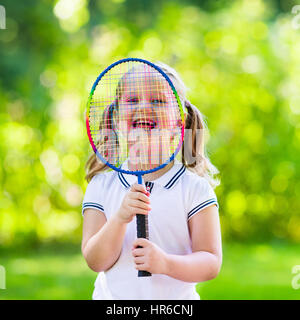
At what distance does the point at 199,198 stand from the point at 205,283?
2846mm

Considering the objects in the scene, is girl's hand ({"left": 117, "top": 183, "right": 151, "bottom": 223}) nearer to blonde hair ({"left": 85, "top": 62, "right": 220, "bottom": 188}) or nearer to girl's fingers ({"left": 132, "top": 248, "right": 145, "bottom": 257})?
girl's fingers ({"left": 132, "top": 248, "right": 145, "bottom": 257})

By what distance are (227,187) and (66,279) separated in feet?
7.02

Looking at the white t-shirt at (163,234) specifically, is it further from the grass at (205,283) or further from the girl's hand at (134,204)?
the grass at (205,283)

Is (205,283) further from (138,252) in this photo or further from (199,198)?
(138,252)

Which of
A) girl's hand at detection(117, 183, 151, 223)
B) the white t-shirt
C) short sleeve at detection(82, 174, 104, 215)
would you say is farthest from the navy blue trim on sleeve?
short sleeve at detection(82, 174, 104, 215)

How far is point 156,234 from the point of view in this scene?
1514 mm

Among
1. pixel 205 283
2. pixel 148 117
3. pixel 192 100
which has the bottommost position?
pixel 148 117

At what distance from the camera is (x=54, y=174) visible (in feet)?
18.6

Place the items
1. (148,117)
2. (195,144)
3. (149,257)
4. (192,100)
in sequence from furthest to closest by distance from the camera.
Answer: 1. (192,100)
2. (195,144)
3. (148,117)
4. (149,257)

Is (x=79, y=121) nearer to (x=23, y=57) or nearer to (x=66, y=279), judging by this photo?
(x=23, y=57)

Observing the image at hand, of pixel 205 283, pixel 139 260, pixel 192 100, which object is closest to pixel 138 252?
pixel 139 260

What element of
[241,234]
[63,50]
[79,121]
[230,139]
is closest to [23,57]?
[63,50]

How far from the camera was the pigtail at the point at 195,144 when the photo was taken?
67.0 inches

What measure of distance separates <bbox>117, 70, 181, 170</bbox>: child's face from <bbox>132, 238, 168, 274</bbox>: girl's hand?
256 millimetres
